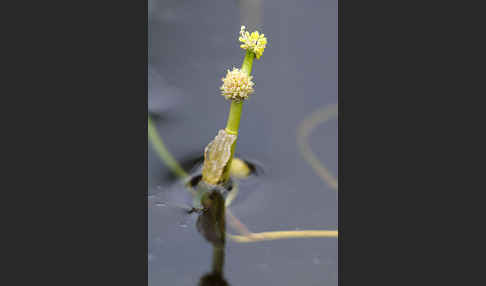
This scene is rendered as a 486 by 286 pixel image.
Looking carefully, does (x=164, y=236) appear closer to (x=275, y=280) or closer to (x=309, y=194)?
(x=275, y=280)

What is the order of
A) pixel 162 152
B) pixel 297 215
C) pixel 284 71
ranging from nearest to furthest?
pixel 297 215 < pixel 162 152 < pixel 284 71

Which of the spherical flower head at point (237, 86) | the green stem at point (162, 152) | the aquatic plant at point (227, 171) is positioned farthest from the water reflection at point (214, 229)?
the spherical flower head at point (237, 86)

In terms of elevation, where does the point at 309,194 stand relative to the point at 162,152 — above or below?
below

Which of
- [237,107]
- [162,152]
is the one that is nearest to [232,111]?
[237,107]

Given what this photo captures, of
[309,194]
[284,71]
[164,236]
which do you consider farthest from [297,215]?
[284,71]

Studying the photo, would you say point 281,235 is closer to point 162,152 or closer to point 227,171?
point 227,171

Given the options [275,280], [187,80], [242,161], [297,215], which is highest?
[187,80]

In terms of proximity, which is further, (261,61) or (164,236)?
(261,61)
